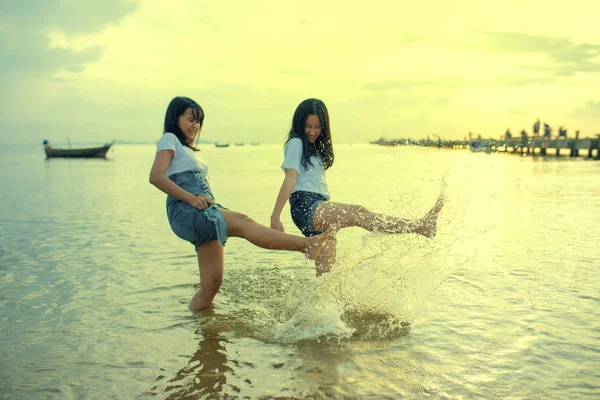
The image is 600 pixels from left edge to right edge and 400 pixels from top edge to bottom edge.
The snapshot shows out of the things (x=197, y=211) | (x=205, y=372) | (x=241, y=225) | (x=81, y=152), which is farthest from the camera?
(x=81, y=152)

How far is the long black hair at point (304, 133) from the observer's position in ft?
17.2

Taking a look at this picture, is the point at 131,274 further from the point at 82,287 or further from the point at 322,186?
the point at 322,186

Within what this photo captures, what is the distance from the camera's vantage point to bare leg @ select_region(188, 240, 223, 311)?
17.0ft

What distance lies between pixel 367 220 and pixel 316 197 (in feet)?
1.79

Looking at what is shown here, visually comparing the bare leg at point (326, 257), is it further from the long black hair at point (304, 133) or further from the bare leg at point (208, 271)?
the bare leg at point (208, 271)

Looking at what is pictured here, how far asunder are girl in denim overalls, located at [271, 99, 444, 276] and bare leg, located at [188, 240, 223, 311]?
0.71 m

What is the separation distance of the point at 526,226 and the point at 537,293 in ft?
18.3

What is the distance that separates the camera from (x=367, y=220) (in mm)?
5066

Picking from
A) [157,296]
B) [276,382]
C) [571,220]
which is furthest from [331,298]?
[571,220]

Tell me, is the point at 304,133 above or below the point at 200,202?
above

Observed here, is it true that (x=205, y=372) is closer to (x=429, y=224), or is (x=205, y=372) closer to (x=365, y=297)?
(x=365, y=297)

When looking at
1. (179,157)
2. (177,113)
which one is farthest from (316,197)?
(177,113)

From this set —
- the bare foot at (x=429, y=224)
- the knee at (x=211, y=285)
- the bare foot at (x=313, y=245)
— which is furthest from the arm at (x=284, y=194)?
the bare foot at (x=429, y=224)

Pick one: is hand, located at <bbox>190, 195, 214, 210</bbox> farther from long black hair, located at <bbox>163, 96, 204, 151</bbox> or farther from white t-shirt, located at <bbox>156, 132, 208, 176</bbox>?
long black hair, located at <bbox>163, 96, 204, 151</bbox>
